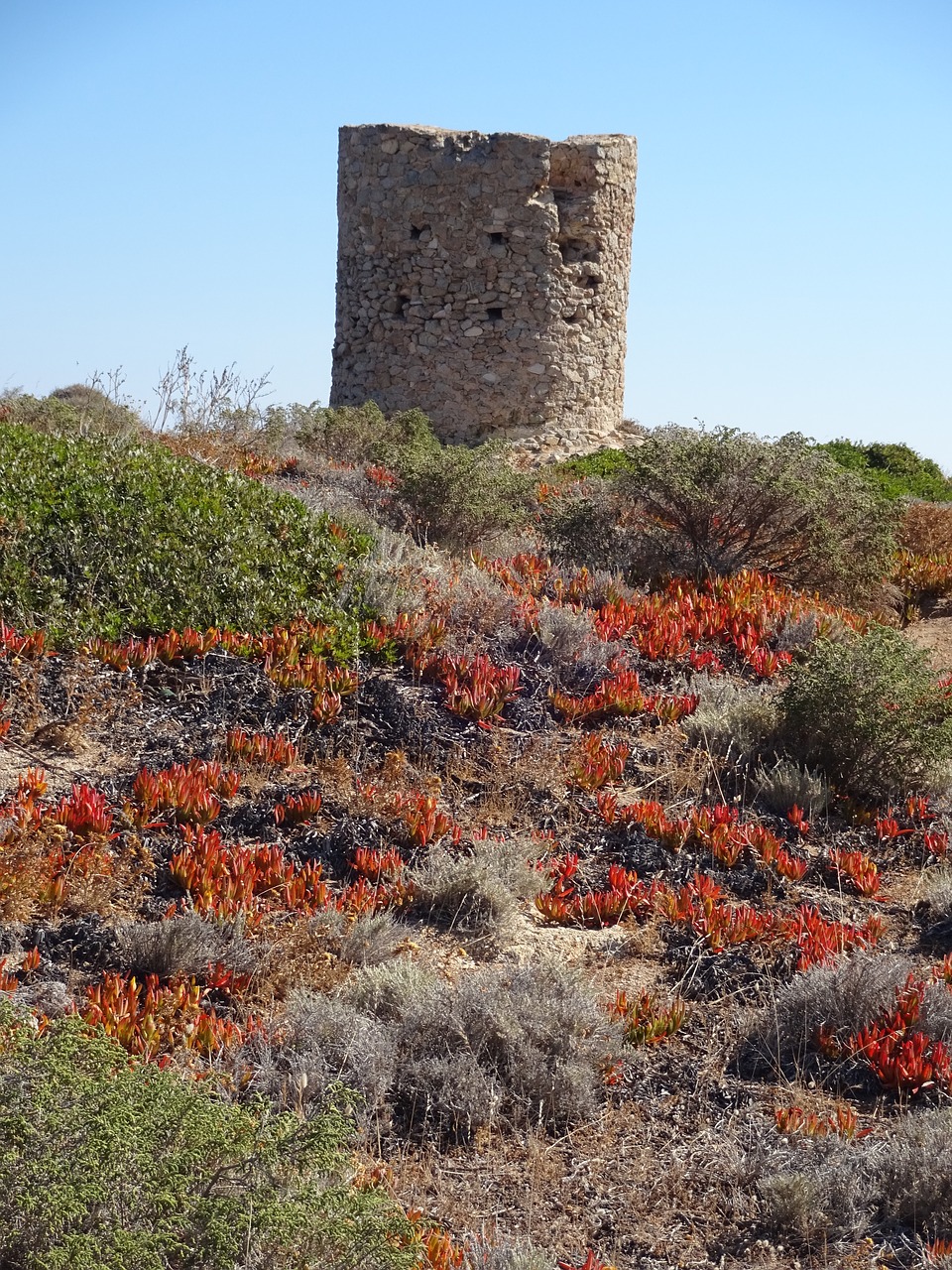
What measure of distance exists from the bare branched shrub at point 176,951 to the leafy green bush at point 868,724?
343 centimetres

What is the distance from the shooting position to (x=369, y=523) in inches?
361

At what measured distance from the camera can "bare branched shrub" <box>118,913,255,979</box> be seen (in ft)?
15.1

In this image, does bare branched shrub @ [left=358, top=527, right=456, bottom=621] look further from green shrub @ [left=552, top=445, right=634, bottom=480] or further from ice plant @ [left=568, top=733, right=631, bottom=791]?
green shrub @ [left=552, top=445, right=634, bottom=480]

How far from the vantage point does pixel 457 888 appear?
17.4 feet

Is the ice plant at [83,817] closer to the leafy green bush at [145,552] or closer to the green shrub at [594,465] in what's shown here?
the leafy green bush at [145,552]

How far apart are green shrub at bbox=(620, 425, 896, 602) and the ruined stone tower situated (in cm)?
691

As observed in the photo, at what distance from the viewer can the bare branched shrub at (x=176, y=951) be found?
15.1 feet

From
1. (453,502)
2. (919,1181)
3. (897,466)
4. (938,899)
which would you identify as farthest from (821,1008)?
(897,466)

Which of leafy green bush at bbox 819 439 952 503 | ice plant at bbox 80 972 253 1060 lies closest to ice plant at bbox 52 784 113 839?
ice plant at bbox 80 972 253 1060

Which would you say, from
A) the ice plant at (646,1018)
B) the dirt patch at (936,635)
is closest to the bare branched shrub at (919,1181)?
the ice plant at (646,1018)

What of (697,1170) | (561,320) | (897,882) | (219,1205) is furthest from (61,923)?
(561,320)

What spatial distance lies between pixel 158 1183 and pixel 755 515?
7790 millimetres

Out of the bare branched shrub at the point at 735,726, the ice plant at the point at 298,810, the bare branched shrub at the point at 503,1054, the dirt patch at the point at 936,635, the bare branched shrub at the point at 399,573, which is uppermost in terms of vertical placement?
the bare branched shrub at the point at 399,573

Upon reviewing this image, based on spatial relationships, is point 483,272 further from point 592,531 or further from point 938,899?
point 938,899
